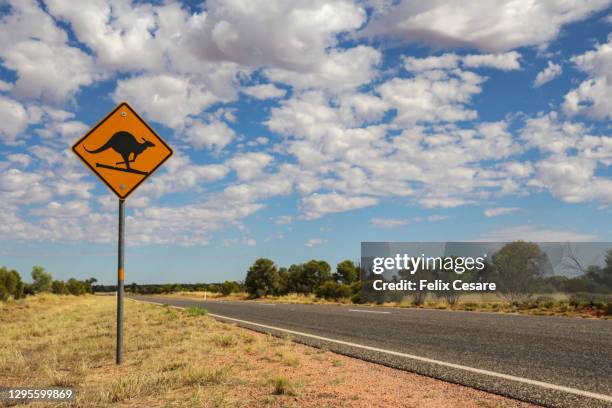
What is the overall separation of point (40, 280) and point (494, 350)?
10974cm

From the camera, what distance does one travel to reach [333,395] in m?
5.05

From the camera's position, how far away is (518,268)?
2808 centimetres

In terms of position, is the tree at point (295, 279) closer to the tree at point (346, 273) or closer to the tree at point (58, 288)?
the tree at point (346, 273)

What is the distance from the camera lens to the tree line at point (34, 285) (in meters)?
71.0

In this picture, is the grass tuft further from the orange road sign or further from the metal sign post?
the orange road sign

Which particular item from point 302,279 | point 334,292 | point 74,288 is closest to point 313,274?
point 302,279

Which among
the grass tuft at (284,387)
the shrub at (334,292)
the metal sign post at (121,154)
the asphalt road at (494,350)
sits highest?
the metal sign post at (121,154)

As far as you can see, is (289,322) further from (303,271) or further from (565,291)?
(303,271)

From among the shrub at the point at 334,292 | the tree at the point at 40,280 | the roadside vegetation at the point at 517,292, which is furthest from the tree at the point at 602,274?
the tree at the point at 40,280

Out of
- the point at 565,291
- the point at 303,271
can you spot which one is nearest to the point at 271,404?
the point at 565,291

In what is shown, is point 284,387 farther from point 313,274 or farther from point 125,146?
point 313,274

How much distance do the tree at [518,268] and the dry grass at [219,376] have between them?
2011cm

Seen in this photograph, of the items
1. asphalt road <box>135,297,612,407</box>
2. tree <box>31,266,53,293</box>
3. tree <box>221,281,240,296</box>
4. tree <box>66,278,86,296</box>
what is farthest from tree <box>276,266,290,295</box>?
tree <box>66,278,86,296</box>

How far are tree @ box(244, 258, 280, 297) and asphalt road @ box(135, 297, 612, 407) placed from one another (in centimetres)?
3931
